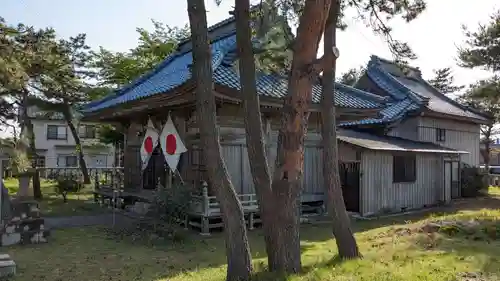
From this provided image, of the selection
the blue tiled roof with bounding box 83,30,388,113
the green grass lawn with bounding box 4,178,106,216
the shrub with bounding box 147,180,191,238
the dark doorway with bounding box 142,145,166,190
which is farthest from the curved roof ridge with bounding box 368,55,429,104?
the green grass lawn with bounding box 4,178,106,216

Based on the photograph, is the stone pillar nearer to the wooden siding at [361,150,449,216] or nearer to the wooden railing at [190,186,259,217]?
the wooden railing at [190,186,259,217]

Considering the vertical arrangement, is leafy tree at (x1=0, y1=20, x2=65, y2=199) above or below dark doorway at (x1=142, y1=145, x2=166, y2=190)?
above

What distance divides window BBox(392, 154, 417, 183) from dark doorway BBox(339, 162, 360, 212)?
153 centimetres

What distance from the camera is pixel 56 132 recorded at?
131ft

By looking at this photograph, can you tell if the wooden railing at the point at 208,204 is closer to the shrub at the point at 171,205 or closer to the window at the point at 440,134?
the shrub at the point at 171,205

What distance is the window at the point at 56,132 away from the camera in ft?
130

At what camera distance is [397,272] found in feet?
19.7

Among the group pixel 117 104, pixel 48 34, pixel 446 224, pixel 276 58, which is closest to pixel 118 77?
pixel 48 34

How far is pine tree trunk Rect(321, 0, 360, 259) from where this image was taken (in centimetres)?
716

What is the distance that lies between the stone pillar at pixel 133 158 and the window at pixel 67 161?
2694 centimetres

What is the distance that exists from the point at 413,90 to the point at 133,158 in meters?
14.6

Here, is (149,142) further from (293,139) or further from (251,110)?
(293,139)

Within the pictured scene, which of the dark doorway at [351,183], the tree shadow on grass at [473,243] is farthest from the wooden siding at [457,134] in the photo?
the tree shadow on grass at [473,243]

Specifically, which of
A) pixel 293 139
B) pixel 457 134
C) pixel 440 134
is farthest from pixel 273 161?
pixel 457 134
